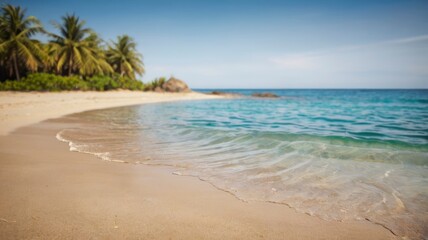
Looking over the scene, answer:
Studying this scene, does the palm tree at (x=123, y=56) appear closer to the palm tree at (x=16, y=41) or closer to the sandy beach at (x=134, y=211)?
the palm tree at (x=16, y=41)

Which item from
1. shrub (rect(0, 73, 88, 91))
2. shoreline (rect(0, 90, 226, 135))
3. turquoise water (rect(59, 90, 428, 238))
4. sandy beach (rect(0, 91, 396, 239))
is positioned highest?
shrub (rect(0, 73, 88, 91))

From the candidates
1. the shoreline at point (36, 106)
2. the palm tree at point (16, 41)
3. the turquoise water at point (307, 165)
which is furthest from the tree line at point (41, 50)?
the turquoise water at point (307, 165)

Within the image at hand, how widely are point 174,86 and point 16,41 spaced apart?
75.7 ft

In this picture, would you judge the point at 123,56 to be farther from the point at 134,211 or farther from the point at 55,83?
the point at 134,211

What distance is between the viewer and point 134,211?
2385 mm

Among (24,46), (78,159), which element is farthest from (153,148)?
(24,46)

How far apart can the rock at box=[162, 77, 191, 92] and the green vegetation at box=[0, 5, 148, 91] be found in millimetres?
7556

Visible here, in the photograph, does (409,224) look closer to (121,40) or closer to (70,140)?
(70,140)

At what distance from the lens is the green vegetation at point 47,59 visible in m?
20.8

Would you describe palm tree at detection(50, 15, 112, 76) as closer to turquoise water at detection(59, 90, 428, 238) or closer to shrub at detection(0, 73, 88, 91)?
shrub at detection(0, 73, 88, 91)

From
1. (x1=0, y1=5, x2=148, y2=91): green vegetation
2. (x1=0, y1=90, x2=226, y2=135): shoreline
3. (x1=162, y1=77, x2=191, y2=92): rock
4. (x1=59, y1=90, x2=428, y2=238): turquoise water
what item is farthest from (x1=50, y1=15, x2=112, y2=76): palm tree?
(x1=59, y1=90, x2=428, y2=238): turquoise water

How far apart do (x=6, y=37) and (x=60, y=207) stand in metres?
27.3

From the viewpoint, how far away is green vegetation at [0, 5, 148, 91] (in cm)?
2077

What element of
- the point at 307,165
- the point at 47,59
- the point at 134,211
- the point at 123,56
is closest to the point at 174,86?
the point at 123,56
